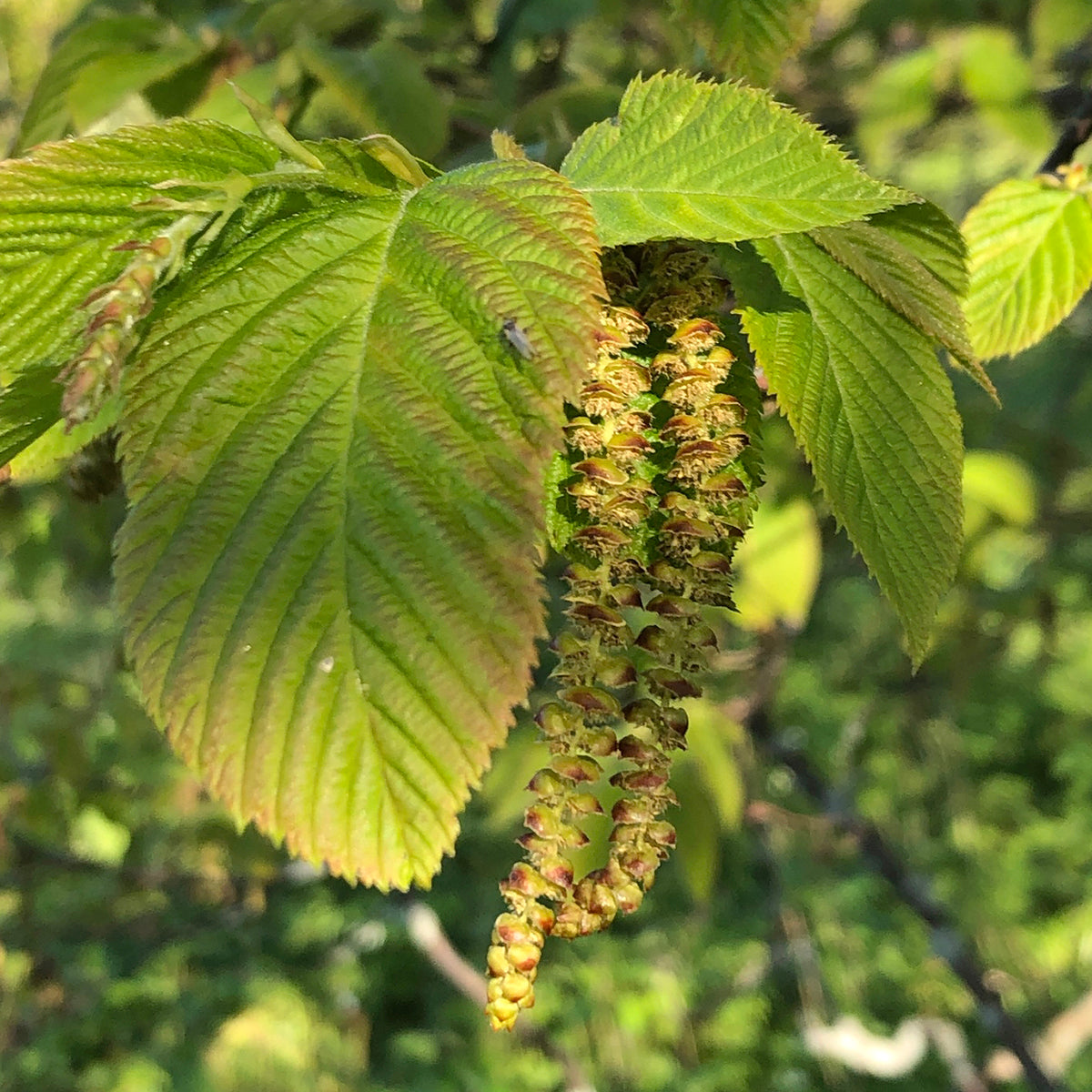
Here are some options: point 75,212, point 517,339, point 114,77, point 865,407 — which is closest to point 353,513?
point 517,339

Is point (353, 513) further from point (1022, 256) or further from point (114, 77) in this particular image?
point (114, 77)

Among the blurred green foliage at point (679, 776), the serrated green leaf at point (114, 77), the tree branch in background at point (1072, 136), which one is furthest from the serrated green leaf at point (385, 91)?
the tree branch in background at point (1072, 136)

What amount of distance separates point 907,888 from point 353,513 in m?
1.74

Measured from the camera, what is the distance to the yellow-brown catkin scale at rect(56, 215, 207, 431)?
41 centimetres

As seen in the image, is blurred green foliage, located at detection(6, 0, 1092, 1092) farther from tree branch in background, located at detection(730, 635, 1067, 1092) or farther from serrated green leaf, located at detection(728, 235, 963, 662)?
serrated green leaf, located at detection(728, 235, 963, 662)

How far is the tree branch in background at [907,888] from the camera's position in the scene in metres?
1.80

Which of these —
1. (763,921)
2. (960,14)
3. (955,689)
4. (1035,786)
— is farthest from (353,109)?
(1035,786)

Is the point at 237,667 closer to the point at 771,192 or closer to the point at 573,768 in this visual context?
the point at 573,768

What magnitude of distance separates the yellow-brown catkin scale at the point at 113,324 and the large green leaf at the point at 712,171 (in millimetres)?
235

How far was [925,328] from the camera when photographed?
2.12 feet

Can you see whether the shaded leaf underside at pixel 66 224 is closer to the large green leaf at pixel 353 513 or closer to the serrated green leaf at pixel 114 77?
the large green leaf at pixel 353 513

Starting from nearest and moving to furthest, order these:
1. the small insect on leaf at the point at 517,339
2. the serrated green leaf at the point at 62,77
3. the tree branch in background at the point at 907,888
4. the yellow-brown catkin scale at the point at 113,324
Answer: the yellow-brown catkin scale at the point at 113,324, the small insect on leaf at the point at 517,339, the serrated green leaf at the point at 62,77, the tree branch in background at the point at 907,888

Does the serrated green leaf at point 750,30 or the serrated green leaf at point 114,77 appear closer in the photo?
the serrated green leaf at point 750,30

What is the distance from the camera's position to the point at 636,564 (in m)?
0.61
